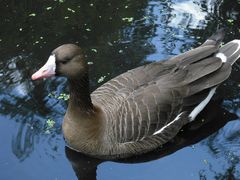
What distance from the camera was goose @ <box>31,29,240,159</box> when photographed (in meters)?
6.09

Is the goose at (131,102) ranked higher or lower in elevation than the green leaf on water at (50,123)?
higher

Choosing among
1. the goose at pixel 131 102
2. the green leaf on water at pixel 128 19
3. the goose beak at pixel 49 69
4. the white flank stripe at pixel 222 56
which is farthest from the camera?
the green leaf on water at pixel 128 19

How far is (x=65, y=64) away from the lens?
6016 millimetres

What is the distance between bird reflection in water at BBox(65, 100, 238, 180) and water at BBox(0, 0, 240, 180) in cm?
1

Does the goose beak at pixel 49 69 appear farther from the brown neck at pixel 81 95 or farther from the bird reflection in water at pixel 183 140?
the bird reflection in water at pixel 183 140

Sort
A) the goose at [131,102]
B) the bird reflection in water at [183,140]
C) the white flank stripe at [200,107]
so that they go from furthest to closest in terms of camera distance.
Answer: the white flank stripe at [200,107] → the bird reflection in water at [183,140] → the goose at [131,102]

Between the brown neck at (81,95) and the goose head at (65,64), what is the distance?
0.27ft

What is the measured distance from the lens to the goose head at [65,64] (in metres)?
5.97

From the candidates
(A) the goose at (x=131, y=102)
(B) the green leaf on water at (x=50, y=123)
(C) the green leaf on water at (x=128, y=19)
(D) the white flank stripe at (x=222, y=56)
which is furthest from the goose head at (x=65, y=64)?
(C) the green leaf on water at (x=128, y=19)

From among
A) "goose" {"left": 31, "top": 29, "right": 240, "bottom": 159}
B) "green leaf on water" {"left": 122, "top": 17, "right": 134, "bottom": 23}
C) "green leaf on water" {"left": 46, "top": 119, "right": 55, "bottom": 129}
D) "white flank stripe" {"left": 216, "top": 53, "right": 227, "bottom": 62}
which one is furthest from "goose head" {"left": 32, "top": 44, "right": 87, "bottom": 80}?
"green leaf on water" {"left": 122, "top": 17, "right": 134, "bottom": 23}

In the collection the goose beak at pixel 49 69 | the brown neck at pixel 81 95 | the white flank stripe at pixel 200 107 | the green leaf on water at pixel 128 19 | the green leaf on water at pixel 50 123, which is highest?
the goose beak at pixel 49 69

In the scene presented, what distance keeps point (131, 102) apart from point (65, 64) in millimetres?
922

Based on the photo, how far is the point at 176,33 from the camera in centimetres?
872

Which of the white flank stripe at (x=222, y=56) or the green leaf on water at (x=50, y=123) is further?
the white flank stripe at (x=222, y=56)
